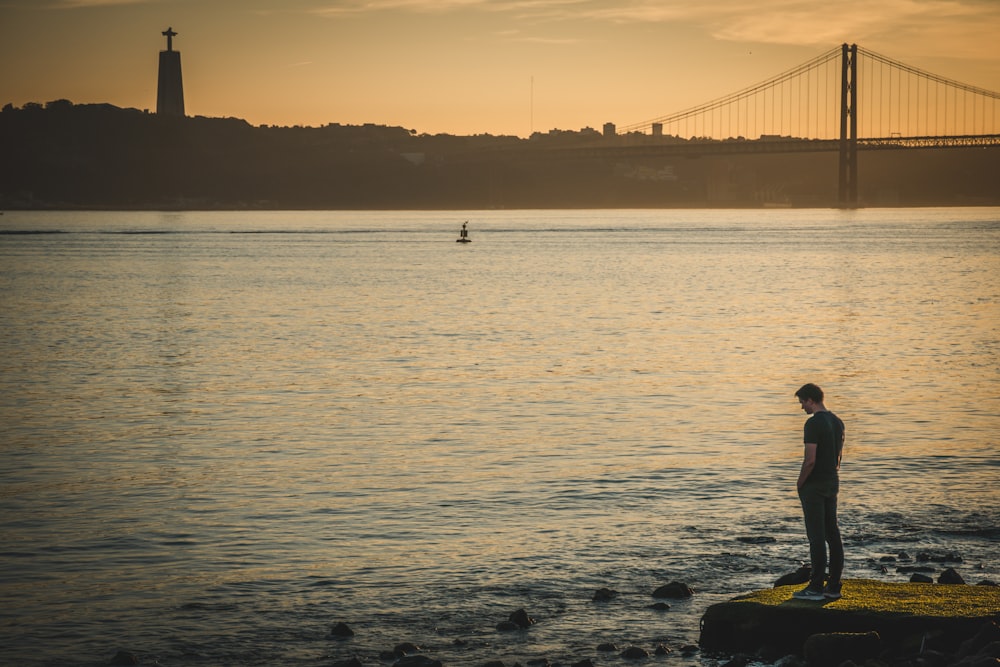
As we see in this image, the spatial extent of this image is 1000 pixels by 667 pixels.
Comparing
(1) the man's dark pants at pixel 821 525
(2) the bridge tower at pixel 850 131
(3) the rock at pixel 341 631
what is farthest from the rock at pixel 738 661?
(2) the bridge tower at pixel 850 131

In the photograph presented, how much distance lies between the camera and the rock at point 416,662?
31.4ft

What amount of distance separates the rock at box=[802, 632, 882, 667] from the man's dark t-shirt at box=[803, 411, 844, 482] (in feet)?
3.90

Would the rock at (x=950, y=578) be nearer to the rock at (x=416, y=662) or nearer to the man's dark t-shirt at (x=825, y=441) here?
the man's dark t-shirt at (x=825, y=441)

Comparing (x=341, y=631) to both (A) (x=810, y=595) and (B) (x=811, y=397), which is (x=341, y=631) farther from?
(B) (x=811, y=397)

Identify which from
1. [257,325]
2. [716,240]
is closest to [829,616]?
[257,325]

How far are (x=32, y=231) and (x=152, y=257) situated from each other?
226 ft

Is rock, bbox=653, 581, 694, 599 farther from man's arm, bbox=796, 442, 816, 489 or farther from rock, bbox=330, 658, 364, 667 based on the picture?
rock, bbox=330, 658, 364, 667

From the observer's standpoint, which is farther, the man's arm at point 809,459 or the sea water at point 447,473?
the sea water at point 447,473

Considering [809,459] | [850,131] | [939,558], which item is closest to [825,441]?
[809,459]

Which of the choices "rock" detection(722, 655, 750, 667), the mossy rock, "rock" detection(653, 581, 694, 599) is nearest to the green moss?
the mossy rock

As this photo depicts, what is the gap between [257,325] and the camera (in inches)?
1660

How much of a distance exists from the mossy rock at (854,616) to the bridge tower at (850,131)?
145 m

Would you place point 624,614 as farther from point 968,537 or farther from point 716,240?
point 716,240

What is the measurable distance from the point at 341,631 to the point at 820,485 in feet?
13.4
